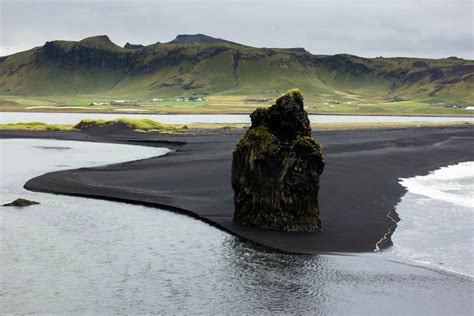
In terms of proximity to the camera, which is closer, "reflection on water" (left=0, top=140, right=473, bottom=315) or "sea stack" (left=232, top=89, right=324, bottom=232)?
"reflection on water" (left=0, top=140, right=473, bottom=315)

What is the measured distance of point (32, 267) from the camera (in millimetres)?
32500

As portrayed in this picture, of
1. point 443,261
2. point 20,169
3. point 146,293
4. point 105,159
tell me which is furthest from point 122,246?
point 105,159

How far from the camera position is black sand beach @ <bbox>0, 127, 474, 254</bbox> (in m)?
39.2

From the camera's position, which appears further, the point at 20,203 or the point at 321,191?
the point at 321,191

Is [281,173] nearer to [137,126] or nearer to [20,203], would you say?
[20,203]

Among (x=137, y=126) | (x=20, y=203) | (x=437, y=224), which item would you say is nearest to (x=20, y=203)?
(x=20, y=203)

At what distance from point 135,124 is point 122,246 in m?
105

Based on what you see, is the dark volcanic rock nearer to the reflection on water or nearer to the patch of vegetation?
the reflection on water

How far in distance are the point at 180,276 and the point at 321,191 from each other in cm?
2358

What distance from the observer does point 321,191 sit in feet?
172

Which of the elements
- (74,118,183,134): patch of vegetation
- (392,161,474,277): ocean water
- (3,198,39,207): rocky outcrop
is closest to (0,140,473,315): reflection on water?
(392,161,474,277): ocean water

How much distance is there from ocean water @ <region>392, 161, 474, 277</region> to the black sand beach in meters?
1.31

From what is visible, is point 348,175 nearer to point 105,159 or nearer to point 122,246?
point 122,246

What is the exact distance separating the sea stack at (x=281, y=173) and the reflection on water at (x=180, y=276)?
323 cm
